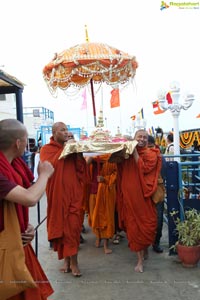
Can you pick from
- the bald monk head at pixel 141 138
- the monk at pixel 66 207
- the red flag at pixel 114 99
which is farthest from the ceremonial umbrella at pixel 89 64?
the monk at pixel 66 207

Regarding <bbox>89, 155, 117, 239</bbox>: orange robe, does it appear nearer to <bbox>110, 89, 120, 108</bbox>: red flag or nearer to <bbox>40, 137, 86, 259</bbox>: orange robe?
<bbox>40, 137, 86, 259</bbox>: orange robe

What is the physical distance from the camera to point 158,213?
439 cm

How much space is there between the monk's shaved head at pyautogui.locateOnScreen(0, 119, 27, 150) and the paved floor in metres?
2.00

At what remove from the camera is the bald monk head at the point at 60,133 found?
4027 millimetres

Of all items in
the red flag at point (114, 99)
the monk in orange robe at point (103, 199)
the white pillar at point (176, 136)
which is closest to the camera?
the monk in orange robe at point (103, 199)

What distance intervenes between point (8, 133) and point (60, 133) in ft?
6.81

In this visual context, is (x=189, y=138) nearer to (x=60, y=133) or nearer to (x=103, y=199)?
(x=103, y=199)

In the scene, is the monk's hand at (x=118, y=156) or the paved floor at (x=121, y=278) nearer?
the paved floor at (x=121, y=278)

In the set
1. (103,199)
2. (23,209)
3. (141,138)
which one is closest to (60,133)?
(141,138)

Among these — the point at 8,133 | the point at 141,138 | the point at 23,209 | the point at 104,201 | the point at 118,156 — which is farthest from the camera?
the point at 104,201

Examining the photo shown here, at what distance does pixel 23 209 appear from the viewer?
81.7 inches

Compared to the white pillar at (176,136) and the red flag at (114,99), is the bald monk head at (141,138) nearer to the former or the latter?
the red flag at (114,99)

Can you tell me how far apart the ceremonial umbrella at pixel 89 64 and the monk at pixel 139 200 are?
188 cm

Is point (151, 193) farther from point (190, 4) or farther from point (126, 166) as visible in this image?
point (190, 4)
